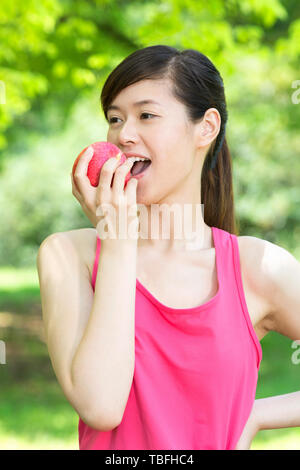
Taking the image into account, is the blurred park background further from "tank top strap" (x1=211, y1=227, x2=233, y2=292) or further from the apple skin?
the apple skin

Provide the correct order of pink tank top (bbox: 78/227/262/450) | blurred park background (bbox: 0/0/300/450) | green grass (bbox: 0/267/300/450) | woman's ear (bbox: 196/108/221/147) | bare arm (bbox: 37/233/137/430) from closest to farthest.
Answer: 1. bare arm (bbox: 37/233/137/430)
2. pink tank top (bbox: 78/227/262/450)
3. woman's ear (bbox: 196/108/221/147)
4. green grass (bbox: 0/267/300/450)
5. blurred park background (bbox: 0/0/300/450)

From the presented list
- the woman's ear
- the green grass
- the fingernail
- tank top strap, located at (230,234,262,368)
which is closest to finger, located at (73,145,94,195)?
the fingernail

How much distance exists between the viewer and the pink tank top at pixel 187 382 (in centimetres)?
187

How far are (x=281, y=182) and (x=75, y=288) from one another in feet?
43.0

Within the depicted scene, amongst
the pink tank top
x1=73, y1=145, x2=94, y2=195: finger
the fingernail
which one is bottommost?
the pink tank top

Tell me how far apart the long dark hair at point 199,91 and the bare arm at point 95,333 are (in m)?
0.58

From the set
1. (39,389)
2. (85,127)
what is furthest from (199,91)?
(85,127)

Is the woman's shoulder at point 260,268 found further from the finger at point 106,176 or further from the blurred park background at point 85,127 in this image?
the blurred park background at point 85,127

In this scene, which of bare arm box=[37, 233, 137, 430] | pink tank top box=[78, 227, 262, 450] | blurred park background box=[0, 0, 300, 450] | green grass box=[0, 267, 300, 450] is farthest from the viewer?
blurred park background box=[0, 0, 300, 450]

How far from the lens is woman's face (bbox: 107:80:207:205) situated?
204cm

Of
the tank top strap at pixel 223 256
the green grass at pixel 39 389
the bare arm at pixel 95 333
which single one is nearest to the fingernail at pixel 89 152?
the bare arm at pixel 95 333

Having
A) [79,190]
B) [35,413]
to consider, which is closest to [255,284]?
[79,190]

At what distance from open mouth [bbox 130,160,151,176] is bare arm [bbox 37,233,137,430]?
1.01ft
